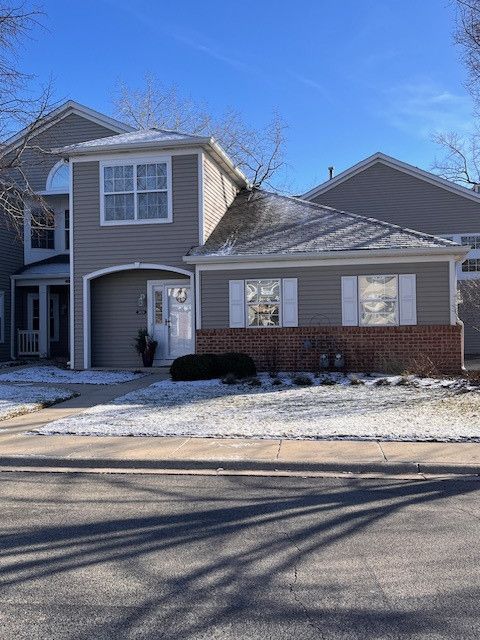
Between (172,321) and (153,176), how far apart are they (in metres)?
4.04

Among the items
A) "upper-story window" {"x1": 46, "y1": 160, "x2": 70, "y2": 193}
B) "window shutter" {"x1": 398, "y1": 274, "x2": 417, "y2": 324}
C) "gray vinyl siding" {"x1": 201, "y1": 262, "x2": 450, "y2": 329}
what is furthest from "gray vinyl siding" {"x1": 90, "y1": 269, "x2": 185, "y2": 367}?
"window shutter" {"x1": 398, "y1": 274, "x2": 417, "y2": 324}

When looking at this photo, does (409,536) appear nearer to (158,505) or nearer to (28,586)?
(158,505)

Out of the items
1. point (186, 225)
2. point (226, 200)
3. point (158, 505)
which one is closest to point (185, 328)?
point (186, 225)

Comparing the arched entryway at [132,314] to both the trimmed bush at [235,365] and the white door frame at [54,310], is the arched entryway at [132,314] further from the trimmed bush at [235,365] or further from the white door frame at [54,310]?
the white door frame at [54,310]

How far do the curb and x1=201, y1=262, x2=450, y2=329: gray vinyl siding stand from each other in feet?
28.6

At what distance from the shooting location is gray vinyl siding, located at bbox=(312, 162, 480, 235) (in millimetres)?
22125

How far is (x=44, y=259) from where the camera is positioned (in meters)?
22.8

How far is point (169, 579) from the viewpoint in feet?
13.4

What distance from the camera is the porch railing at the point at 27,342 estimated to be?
73.5 ft

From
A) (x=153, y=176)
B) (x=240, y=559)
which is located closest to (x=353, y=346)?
(x=153, y=176)

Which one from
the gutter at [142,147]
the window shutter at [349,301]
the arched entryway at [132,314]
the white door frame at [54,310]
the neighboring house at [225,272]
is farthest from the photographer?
the white door frame at [54,310]

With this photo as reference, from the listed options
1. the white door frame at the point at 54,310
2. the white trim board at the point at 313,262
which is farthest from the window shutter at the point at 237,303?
the white door frame at the point at 54,310

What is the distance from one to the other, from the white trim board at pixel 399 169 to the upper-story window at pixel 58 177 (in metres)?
8.84

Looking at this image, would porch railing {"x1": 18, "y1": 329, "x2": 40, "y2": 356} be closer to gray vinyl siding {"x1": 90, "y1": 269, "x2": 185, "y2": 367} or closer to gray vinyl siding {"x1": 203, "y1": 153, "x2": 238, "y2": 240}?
gray vinyl siding {"x1": 90, "y1": 269, "x2": 185, "y2": 367}
